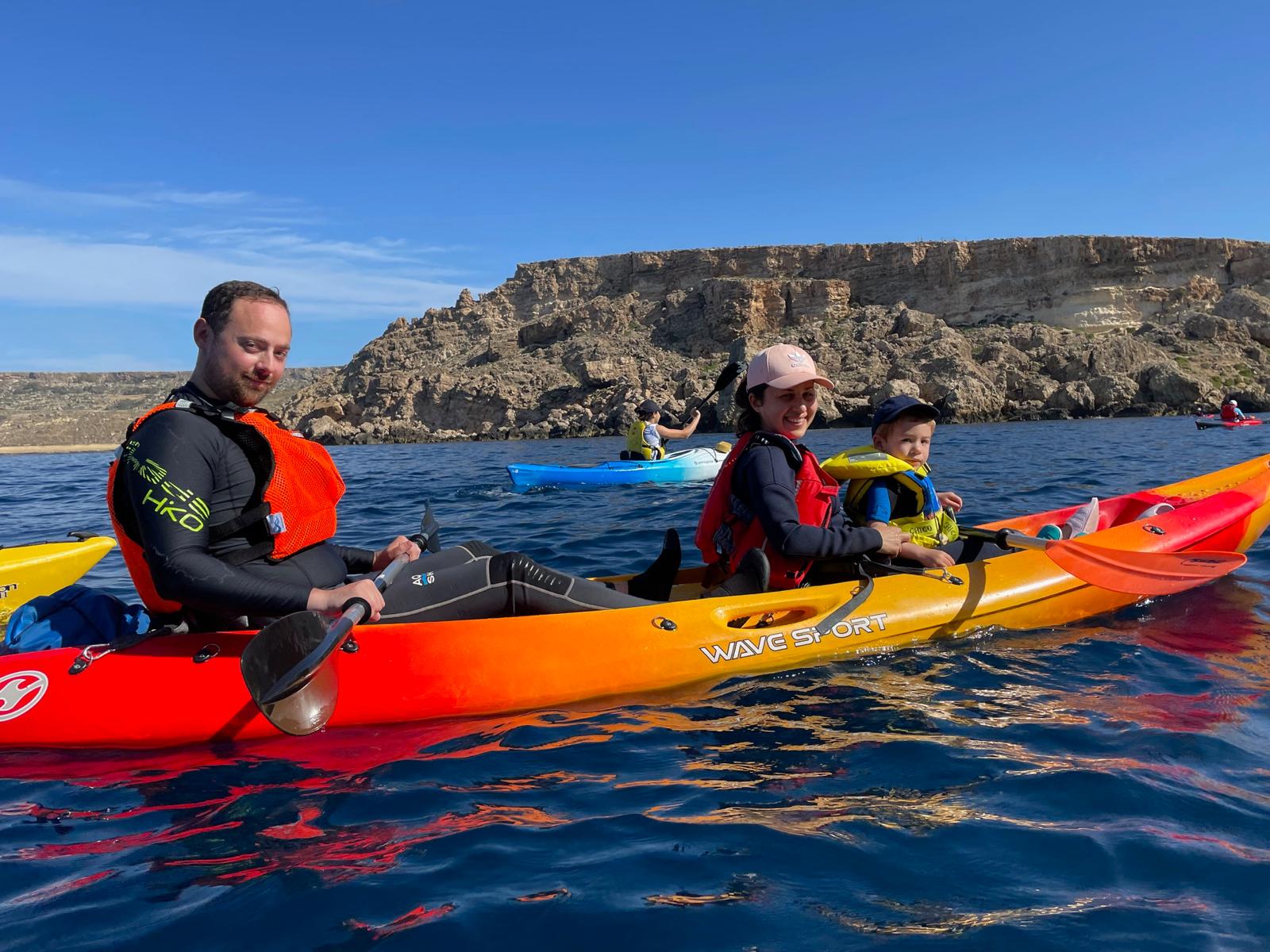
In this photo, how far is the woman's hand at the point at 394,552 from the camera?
394cm

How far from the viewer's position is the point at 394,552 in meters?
3.96

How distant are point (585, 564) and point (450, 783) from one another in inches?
172

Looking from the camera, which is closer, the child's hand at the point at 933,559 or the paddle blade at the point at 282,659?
the paddle blade at the point at 282,659

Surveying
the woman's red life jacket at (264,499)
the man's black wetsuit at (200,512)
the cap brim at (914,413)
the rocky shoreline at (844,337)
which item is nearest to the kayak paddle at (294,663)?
the man's black wetsuit at (200,512)

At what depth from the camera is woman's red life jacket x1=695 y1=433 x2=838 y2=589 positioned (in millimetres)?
4137

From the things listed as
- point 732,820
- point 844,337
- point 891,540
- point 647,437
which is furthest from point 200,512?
point 844,337

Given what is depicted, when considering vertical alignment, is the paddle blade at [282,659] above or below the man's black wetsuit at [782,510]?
below

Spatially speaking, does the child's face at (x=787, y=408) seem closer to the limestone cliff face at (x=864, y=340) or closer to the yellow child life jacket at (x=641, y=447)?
the yellow child life jacket at (x=641, y=447)

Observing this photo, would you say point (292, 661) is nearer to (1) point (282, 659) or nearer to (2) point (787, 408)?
(1) point (282, 659)

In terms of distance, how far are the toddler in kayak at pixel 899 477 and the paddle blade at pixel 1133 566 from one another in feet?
2.23

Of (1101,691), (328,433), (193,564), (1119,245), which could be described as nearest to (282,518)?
(193,564)

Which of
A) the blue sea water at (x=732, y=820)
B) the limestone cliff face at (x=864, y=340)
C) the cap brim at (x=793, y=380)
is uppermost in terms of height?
the limestone cliff face at (x=864, y=340)

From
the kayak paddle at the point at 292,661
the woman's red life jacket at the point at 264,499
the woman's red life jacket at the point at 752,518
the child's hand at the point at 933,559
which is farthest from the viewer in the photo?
the child's hand at the point at 933,559

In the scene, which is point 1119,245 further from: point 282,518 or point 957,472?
point 282,518
